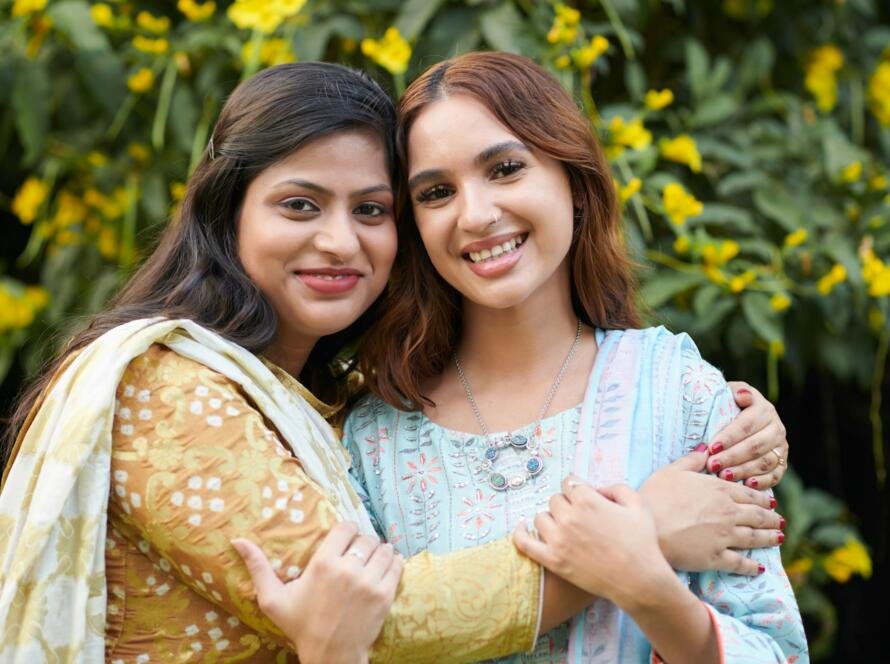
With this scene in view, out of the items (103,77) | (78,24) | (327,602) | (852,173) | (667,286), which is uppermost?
(78,24)

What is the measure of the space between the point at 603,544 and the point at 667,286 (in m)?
0.95

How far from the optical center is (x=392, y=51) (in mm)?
2479

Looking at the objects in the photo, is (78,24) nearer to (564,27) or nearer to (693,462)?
(564,27)

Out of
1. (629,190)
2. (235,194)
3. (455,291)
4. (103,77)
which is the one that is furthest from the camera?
(103,77)

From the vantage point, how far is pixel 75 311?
2.88 m

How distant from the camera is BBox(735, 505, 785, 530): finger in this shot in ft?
5.70

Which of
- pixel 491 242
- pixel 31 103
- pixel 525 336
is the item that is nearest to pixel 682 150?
pixel 525 336

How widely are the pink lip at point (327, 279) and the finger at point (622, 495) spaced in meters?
0.51

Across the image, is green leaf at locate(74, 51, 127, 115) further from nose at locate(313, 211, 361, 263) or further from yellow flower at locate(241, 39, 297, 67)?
nose at locate(313, 211, 361, 263)

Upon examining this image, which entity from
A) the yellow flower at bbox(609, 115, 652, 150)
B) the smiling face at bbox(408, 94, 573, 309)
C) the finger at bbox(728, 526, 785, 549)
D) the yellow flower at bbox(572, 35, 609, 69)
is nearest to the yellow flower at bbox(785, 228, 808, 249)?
the yellow flower at bbox(609, 115, 652, 150)

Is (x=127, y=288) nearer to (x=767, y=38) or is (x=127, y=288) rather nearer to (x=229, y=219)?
(x=229, y=219)

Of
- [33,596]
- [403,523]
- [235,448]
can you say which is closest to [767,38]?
[403,523]

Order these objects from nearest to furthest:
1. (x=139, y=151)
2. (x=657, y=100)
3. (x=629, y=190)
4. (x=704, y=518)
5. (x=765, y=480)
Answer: (x=704, y=518) → (x=765, y=480) → (x=629, y=190) → (x=657, y=100) → (x=139, y=151)

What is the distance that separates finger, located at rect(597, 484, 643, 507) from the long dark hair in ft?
1.81
